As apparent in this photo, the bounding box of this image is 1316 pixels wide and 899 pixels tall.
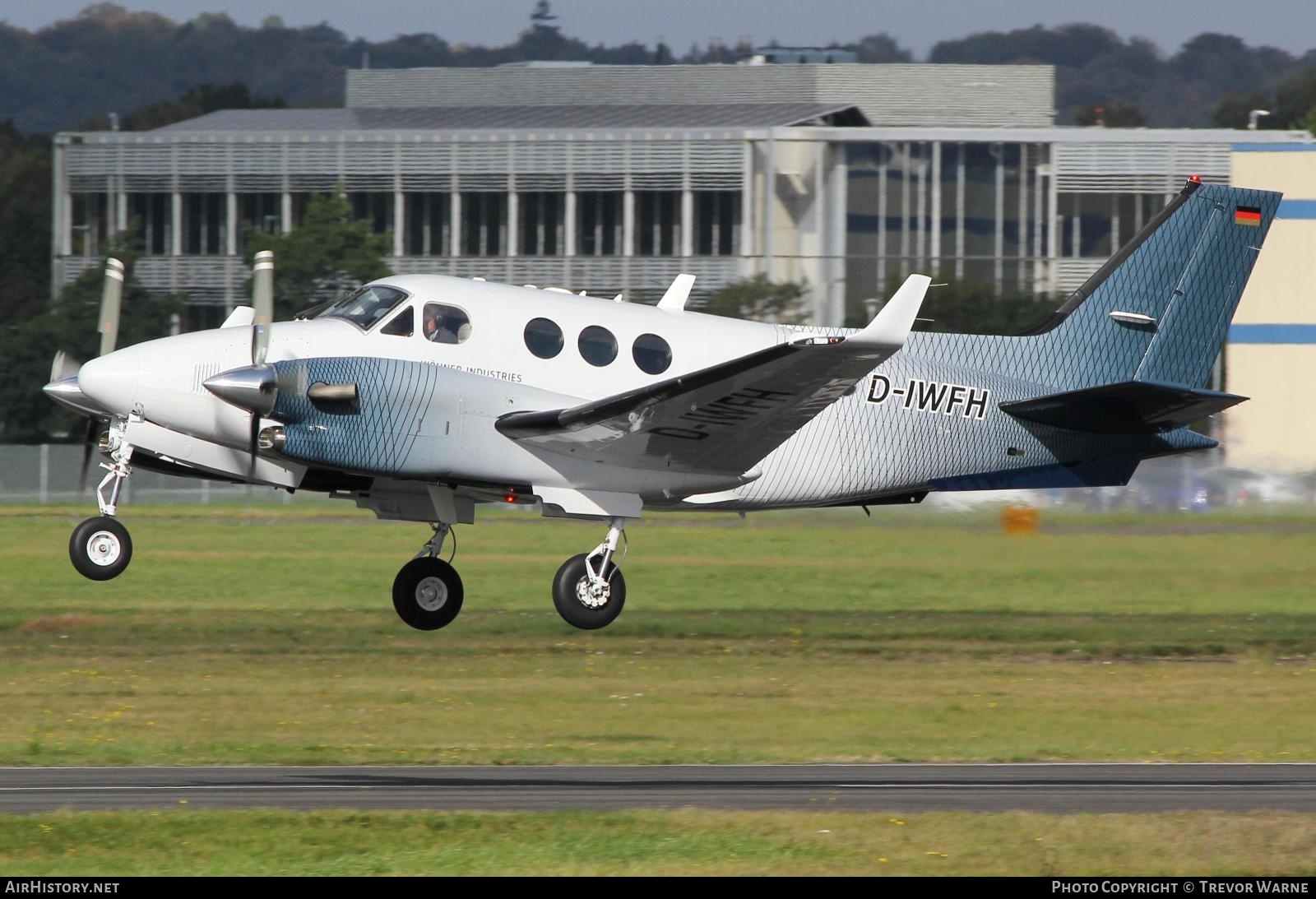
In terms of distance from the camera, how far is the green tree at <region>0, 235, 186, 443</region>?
56.1m

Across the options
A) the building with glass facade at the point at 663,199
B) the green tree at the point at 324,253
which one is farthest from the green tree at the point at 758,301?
the green tree at the point at 324,253

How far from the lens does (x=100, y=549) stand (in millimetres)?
18109

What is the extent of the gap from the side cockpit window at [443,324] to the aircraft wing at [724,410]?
1031 millimetres

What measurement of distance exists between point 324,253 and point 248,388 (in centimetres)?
3715

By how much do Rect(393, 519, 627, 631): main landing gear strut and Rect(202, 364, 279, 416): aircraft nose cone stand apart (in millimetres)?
3107

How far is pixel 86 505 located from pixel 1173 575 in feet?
103

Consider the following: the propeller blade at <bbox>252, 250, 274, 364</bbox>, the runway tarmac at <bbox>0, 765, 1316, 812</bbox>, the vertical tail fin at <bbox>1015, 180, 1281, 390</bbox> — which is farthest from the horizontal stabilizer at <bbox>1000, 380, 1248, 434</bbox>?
the propeller blade at <bbox>252, 250, 274, 364</bbox>

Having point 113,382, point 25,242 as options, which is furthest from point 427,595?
point 25,242

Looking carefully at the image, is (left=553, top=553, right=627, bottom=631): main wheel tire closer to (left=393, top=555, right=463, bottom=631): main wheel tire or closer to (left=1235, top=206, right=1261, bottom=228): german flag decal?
(left=393, top=555, right=463, bottom=631): main wheel tire

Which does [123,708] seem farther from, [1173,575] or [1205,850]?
[1173,575]

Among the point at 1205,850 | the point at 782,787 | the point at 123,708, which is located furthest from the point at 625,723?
the point at 1205,850

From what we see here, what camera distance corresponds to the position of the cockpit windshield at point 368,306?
18453 millimetres

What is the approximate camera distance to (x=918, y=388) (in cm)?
2050

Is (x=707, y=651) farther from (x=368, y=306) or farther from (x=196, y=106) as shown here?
(x=196, y=106)
